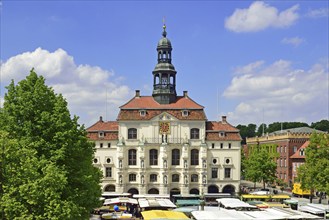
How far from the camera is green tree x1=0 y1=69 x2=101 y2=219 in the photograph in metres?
25.0

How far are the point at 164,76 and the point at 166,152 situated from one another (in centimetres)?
1268

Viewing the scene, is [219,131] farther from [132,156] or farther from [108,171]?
[108,171]

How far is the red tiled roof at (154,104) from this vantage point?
231 ft

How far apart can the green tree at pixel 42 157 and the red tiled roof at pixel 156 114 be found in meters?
37.1

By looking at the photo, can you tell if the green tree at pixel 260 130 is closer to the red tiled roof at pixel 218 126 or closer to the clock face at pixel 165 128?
the red tiled roof at pixel 218 126

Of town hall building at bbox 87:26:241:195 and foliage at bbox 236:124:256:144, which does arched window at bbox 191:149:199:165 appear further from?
foliage at bbox 236:124:256:144

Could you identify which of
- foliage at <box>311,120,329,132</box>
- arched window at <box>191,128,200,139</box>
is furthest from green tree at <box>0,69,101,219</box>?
foliage at <box>311,120,329,132</box>

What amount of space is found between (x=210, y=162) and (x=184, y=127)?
267 inches

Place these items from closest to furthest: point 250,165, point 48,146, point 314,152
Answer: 1. point 48,146
2. point 314,152
3. point 250,165

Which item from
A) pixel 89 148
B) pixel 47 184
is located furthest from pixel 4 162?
pixel 89 148

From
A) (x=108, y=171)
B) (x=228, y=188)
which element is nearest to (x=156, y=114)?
(x=108, y=171)

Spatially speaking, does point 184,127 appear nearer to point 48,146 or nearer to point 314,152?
point 314,152

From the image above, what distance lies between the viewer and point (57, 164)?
2833 centimetres

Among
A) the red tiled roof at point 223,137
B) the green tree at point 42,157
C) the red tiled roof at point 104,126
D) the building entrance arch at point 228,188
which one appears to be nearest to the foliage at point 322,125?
the red tiled roof at point 223,137
